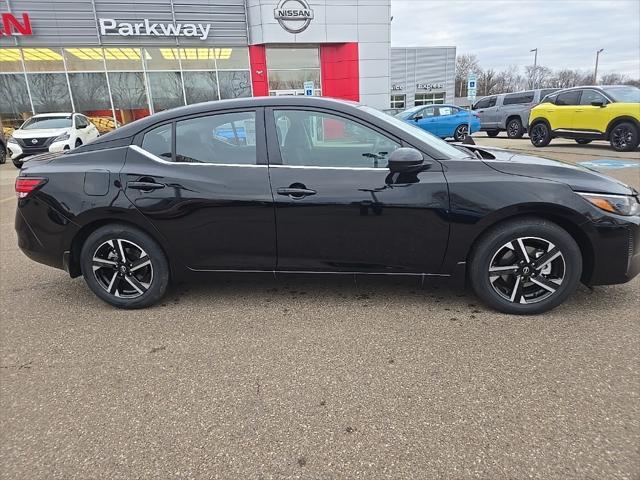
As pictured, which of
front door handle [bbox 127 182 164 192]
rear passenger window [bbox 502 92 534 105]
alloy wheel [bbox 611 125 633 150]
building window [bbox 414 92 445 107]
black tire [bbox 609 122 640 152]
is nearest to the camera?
front door handle [bbox 127 182 164 192]

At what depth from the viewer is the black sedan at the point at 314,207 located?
307 centimetres

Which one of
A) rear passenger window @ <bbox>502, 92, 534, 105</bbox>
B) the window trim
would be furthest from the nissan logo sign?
the window trim

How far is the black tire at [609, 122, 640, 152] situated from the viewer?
11820 millimetres

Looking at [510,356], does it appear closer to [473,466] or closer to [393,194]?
[473,466]

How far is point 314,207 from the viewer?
318 centimetres

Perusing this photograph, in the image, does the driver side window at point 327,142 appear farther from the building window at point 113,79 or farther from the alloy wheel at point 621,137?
the building window at point 113,79

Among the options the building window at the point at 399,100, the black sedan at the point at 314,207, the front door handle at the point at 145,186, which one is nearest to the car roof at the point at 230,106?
the black sedan at the point at 314,207

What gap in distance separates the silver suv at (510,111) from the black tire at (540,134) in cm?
392

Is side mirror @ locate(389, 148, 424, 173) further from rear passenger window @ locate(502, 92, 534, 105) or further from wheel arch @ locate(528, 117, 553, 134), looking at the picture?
rear passenger window @ locate(502, 92, 534, 105)

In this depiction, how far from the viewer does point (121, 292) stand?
358cm

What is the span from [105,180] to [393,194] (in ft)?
6.99

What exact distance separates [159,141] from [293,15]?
1800cm

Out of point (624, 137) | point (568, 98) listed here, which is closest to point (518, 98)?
point (568, 98)

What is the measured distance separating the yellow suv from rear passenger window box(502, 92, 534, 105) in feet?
14.1
